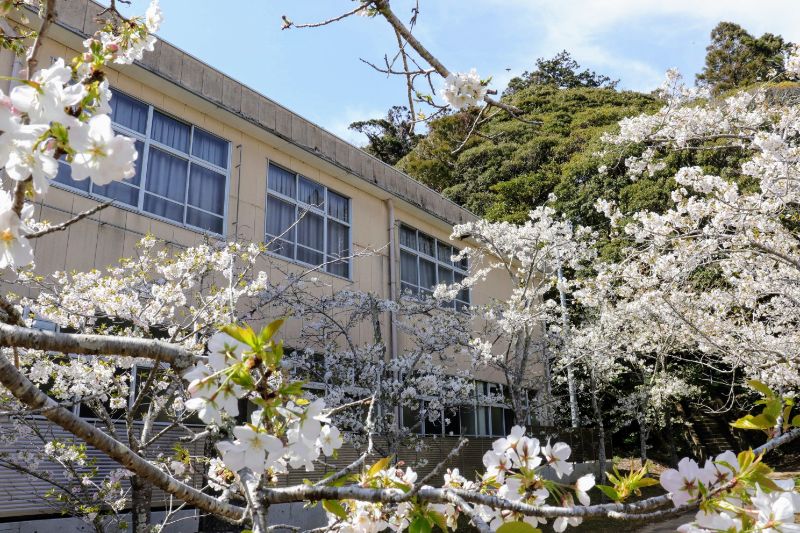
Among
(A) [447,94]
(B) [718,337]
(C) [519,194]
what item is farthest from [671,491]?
(C) [519,194]

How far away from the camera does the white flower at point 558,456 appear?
6.25ft

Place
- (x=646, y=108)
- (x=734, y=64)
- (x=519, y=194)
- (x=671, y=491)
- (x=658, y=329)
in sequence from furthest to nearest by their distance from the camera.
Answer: (x=734, y=64), (x=646, y=108), (x=519, y=194), (x=658, y=329), (x=671, y=491)

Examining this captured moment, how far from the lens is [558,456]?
76.3 inches

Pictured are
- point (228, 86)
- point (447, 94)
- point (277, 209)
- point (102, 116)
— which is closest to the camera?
point (102, 116)

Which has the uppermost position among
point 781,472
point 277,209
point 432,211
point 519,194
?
point 519,194

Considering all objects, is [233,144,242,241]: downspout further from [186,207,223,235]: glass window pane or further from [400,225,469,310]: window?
[400,225,469,310]: window

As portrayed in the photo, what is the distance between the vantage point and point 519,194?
88.3 feet

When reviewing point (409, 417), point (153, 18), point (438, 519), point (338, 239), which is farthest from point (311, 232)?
point (438, 519)

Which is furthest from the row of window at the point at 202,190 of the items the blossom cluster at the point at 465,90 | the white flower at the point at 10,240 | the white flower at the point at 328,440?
the white flower at the point at 10,240

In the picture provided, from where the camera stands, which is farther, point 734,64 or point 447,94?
point 734,64

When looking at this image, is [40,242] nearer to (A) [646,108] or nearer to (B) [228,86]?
(B) [228,86]

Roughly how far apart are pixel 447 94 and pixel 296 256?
8.04m

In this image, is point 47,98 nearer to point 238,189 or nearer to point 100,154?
point 100,154

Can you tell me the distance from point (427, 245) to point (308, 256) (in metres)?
4.49
